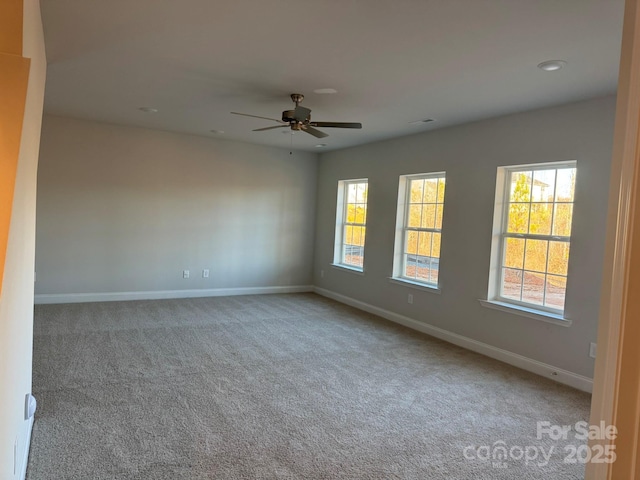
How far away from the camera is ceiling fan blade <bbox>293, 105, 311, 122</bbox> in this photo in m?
3.79

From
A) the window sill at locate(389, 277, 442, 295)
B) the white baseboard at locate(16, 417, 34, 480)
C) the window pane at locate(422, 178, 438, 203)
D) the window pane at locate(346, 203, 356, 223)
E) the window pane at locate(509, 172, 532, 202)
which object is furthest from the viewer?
the window pane at locate(346, 203, 356, 223)

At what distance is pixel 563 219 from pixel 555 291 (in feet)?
2.27

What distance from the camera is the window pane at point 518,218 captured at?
4355 millimetres

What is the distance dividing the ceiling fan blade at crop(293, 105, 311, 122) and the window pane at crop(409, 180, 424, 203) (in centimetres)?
238

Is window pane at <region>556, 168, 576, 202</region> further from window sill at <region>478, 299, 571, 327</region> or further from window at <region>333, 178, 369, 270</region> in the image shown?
window at <region>333, 178, 369, 270</region>

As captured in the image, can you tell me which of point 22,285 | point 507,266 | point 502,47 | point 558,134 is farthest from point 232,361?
point 558,134

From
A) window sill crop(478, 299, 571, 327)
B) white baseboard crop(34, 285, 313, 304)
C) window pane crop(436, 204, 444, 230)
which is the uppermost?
window pane crop(436, 204, 444, 230)

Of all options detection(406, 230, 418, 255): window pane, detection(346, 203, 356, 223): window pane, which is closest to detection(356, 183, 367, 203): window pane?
detection(346, 203, 356, 223): window pane

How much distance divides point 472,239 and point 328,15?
313 cm

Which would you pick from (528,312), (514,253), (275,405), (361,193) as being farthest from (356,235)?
(275,405)

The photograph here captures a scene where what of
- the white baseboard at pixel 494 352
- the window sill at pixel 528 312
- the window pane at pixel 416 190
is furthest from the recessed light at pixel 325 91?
the white baseboard at pixel 494 352

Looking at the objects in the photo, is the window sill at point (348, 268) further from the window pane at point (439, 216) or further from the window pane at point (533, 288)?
the window pane at point (533, 288)

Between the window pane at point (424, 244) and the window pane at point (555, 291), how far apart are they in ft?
5.25

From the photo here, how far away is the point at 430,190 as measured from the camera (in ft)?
18.1
